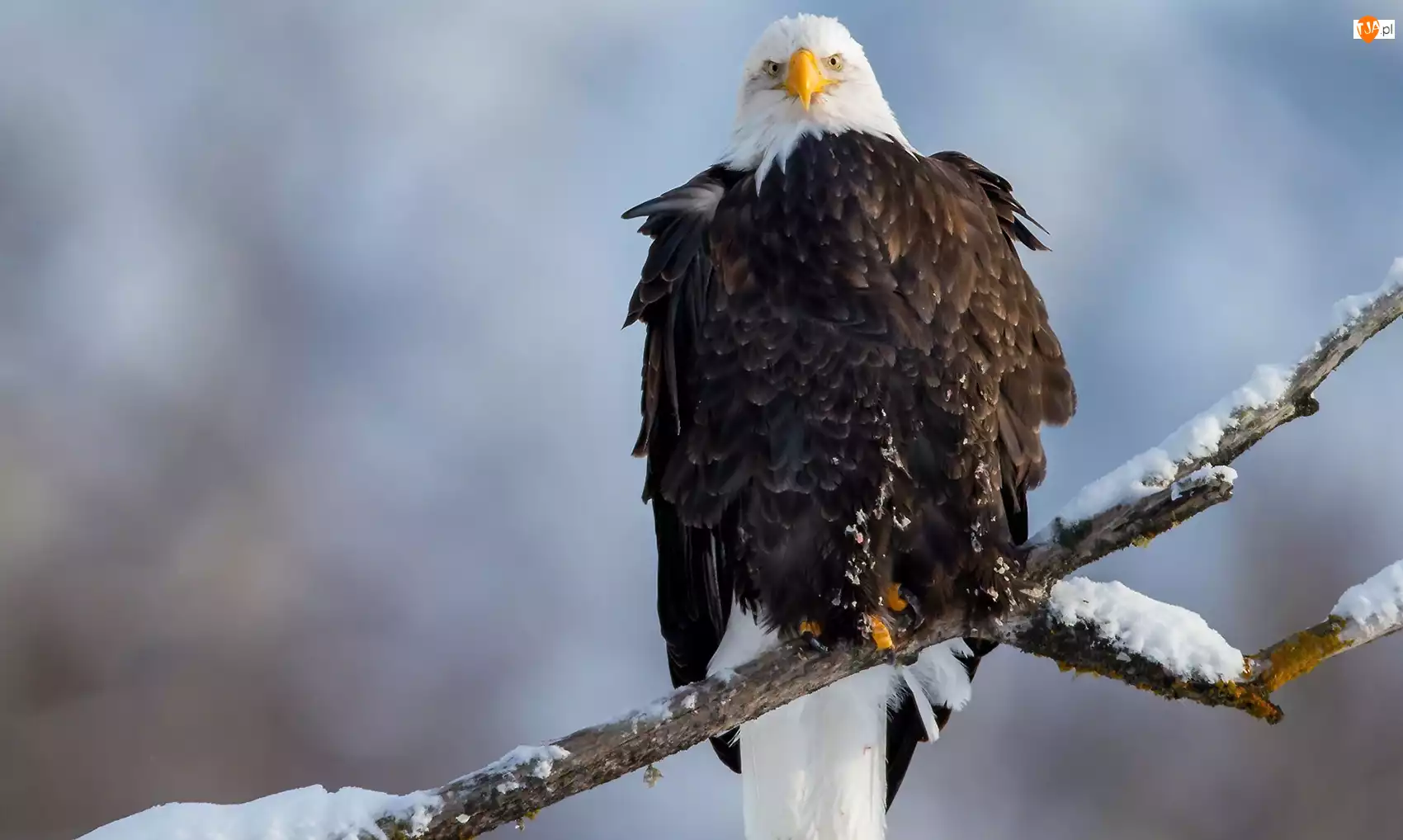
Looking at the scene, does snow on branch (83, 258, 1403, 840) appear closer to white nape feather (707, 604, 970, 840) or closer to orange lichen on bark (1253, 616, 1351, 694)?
orange lichen on bark (1253, 616, 1351, 694)

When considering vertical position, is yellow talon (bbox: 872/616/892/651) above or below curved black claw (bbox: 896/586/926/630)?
below

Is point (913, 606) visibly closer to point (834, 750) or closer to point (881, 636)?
point (881, 636)

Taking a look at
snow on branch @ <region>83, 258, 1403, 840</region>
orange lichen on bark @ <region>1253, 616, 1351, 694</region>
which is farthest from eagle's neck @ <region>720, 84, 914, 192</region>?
orange lichen on bark @ <region>1253, 616, 1351, 694</region>

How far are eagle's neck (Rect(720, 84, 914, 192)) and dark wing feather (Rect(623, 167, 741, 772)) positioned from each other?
0.11 m

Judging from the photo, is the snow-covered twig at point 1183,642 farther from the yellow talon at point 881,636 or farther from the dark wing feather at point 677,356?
the dark wing feather at point 677,356

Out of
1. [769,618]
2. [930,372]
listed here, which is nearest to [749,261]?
[930,372]

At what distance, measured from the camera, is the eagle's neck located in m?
3.50

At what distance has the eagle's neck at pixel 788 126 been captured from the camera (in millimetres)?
3498

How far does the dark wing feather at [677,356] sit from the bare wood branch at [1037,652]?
1.93ft

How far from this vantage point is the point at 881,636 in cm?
310

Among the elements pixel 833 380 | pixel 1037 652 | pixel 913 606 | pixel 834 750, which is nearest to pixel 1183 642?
pixel 1037 652

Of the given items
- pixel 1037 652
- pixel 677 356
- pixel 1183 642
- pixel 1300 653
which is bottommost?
pixel 1300 653

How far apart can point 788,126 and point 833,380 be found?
856mm

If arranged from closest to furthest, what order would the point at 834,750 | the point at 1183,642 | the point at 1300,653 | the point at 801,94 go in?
the point at 1300,653
the point at 1183,642
the point at 801,94
the point at 834,750
